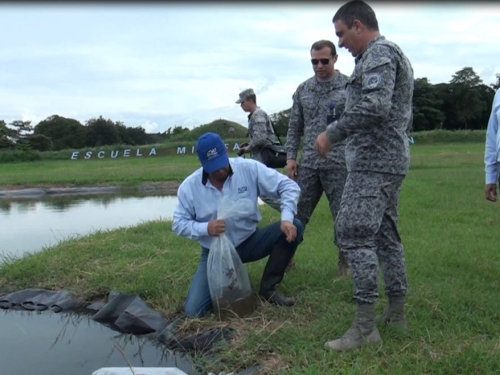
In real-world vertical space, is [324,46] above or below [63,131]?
below

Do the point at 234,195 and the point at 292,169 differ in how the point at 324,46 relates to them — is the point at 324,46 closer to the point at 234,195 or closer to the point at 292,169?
the point at 292,169

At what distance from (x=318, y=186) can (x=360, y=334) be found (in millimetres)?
1536

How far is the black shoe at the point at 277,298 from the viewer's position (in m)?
3.72

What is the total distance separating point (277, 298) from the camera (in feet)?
12.3

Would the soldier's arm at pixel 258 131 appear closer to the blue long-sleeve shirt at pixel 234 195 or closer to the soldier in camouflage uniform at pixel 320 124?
the soldier in camouflage uniform at pixel 320 124

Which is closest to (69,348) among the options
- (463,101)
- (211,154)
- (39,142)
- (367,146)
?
(211,154)

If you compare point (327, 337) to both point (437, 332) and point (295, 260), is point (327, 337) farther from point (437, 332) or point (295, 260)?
point (295, 260)

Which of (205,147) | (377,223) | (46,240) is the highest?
(205,147)

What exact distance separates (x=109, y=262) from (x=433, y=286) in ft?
9.43

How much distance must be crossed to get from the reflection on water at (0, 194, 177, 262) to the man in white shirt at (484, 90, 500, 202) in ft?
16.4

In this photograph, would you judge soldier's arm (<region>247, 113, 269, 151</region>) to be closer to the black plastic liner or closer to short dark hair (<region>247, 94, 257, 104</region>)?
short dark hair (<region>247, 94, 257, 104</region>)

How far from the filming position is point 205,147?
11.6ft

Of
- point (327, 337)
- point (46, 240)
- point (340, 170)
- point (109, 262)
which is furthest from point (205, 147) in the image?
point (46, 240)

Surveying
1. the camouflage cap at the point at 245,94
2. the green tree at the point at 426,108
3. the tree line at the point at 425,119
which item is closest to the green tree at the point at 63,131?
the tree line at the point at 425,119
